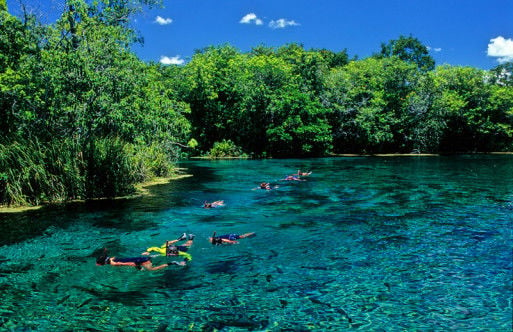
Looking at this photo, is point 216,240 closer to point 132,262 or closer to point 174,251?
point 174,251

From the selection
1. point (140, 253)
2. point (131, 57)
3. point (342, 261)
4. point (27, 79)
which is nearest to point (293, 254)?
point (342, 261)

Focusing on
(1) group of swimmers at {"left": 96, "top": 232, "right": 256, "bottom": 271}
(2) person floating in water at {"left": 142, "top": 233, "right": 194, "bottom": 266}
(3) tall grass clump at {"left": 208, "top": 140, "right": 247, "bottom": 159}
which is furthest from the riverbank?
(3) tall grass clump at {"left": 208, "top": 140, "right": 247, "bottom": 159}

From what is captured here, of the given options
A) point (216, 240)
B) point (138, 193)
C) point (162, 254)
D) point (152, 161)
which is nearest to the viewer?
point (162, 254)

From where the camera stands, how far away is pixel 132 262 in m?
8.59

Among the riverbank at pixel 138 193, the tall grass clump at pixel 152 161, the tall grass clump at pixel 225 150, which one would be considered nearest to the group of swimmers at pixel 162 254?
the riverbank at pixel 138 193

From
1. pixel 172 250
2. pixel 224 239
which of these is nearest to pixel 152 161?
pixel 224 239

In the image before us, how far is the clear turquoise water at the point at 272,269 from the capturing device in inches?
242

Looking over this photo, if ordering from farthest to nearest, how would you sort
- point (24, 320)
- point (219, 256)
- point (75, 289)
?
point (219, 256) → point (75, 289) → point (24, 320)

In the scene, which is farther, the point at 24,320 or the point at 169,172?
the point at 169,172

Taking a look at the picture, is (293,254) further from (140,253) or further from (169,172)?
(169,172)

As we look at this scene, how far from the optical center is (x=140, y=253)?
966cm

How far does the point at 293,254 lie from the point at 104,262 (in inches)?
157

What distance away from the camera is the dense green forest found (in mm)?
15328

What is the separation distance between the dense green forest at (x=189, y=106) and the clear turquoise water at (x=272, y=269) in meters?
2.11
